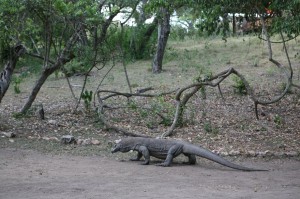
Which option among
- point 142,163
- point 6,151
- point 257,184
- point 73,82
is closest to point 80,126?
point 6,151

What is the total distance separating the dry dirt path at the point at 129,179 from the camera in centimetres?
615

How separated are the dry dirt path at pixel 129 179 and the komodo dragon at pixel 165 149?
0.51 ft

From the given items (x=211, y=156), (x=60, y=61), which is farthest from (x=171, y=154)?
(x=60, y=61)

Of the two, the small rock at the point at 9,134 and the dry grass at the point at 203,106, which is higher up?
the dry grass at the point at 203,106

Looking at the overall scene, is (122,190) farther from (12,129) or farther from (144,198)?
(12,129)

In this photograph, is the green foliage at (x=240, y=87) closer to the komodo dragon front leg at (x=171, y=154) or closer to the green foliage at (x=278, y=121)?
the green foliage at (x=278, y=121)

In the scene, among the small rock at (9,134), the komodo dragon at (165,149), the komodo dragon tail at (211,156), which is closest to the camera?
the komodo dragon tail at (211,156)

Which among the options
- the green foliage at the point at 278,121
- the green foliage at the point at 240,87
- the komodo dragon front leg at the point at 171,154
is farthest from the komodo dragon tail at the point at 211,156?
the green foliage at the point at 240,87

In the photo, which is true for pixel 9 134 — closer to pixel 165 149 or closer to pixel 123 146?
pixel 123 146

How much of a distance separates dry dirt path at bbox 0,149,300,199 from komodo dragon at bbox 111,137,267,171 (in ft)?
0.51

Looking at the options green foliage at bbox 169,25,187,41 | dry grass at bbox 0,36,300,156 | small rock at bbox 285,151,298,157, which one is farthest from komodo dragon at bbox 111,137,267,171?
green foliage at bbox 169,25,187,41

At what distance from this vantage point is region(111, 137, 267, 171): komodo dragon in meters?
7.91

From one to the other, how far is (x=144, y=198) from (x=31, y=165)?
2608 mm

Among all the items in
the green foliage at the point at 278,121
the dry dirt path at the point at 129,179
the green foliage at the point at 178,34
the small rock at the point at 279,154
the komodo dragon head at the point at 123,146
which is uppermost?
the green foliage at the point at 178,34
